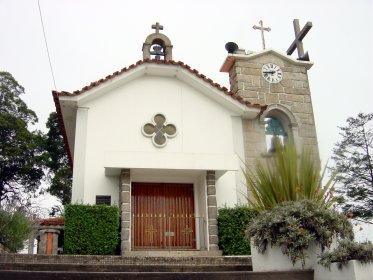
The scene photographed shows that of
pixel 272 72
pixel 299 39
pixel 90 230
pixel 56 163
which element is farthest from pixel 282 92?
pixel 56 163

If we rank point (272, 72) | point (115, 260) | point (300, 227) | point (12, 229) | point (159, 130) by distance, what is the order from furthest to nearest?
point (272, 72), point (159, 130), point (12, 229), point (115, 260), point (300, 227)

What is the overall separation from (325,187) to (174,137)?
6730 mm

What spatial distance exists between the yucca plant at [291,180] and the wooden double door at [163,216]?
5.49 meters

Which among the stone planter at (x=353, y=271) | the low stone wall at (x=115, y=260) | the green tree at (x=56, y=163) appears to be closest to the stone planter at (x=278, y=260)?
the stone planter at (x=353, y=271)

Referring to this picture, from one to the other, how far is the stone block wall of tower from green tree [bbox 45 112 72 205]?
1585 centimetres

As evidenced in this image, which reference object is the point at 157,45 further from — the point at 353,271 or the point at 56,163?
the point at 56,163

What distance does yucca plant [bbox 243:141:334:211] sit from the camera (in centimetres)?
807

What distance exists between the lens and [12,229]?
12.5 m

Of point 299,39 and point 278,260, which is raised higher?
point 299,39

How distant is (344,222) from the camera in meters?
7.70

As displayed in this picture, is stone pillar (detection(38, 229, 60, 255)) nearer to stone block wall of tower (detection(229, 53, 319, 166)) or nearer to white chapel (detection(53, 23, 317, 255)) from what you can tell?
white chapel (detection(53, 23, 317, 255))

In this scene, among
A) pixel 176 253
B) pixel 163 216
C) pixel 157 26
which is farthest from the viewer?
pixel 157 26

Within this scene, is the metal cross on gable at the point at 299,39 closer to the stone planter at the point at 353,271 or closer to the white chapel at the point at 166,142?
the white chapel at the point at 166,142

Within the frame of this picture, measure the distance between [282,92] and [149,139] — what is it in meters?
5.45
